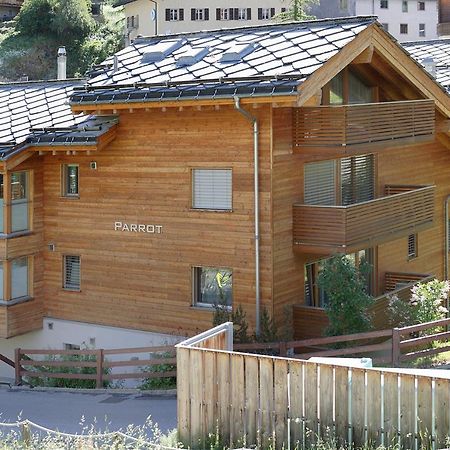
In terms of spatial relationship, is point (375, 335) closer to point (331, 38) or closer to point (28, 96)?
point (331, 38)

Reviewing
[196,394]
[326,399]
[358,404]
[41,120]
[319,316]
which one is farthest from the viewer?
[41,120]

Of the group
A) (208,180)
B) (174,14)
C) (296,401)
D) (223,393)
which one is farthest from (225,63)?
(174,14)

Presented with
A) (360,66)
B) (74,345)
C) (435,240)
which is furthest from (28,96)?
(435,240)

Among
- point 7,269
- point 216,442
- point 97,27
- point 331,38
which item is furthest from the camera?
point 97,27

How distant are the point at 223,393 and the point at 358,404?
2.25 m

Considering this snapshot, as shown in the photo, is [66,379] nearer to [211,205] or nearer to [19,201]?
[19,201]

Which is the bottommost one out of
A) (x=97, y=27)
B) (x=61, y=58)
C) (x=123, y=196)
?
(x=123, y=196)

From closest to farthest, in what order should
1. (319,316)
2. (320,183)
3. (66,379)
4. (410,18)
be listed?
(319,316), (66,379), (320,183), (410,18)

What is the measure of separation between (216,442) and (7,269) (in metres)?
12.6

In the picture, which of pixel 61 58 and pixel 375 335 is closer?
pixel 375 335

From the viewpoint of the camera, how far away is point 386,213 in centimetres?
2619

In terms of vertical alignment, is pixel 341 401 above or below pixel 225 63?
below

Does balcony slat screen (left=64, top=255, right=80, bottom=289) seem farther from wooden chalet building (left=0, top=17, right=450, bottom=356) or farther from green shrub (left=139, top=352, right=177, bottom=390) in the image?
green shrub (left=139, top=352, right=177, bottom=390)

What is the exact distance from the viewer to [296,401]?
15258 mm
